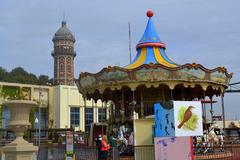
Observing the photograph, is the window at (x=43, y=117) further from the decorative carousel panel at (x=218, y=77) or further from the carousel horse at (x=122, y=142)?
the decorative carousel panel at (x=218, y=77)

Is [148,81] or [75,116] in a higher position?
[148,81]

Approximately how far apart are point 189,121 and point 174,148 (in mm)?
1077

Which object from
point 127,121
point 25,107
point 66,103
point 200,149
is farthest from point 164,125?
point 66,103

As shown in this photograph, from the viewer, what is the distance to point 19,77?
297 feet

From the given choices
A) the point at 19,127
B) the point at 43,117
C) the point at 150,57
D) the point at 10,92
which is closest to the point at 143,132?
the point at 19,127

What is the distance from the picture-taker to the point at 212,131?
63.7 ft

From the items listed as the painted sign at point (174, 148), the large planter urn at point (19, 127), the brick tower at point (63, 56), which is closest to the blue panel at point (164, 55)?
the painted sign at point (174, 148)

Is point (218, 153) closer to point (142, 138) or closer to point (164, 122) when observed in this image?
point (142, 138)

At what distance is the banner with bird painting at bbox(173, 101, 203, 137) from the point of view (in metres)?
13.0

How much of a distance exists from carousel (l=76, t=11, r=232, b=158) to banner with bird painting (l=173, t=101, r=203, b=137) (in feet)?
20.3

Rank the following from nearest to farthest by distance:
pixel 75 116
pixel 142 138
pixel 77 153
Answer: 1. pixel 142 138
2. pixel 77 153
3. pixel 75 116

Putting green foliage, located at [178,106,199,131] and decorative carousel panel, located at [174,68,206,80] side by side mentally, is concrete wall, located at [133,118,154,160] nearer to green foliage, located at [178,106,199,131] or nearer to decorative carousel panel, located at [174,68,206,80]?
green foliage, located at [178,106,199,131]

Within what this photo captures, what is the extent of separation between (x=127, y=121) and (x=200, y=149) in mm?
5985

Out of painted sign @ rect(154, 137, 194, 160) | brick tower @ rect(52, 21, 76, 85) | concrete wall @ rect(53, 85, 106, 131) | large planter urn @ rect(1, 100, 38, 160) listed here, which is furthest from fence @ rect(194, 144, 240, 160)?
brick tower @ rect(52, 21, 76, 85)
